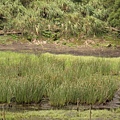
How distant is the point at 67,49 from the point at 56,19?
3.63 meters

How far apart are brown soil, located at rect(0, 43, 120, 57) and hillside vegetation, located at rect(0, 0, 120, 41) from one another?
1.39 m

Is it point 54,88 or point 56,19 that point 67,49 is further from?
point 54,88

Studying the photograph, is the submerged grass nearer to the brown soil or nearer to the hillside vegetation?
the brown soil

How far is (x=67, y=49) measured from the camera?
2875cm

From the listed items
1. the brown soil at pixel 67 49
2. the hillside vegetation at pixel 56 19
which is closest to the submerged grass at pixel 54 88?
the brown soil at pixel 67 49

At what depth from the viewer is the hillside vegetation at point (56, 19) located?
29984mm

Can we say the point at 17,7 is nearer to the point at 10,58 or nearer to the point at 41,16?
the point at 41,16

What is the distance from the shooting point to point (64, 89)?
1220 centimetres

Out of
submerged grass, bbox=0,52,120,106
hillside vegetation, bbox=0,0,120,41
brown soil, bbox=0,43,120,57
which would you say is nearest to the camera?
submerged grass, bbox=0,52,120,106

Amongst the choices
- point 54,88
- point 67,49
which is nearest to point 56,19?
point 67,49

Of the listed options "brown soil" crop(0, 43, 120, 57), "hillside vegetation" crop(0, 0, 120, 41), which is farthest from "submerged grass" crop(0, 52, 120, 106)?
"hillside vegetation" crop(0, 0, 120, 41)

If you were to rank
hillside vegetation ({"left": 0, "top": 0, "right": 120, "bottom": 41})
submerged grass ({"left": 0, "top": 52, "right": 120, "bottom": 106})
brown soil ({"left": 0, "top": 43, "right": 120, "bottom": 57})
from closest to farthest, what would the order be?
submerged grass ({"left": 0, "top": 52, "right": 120, "bottom": 106}), brown soil ({"left": 0, "top": 43, "right": 120, "bottom": 57}), hillside vegetation ({"left": 0, "top": 0, "right": 120, "bottom": 41})

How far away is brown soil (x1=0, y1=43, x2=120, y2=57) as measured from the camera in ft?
90.1

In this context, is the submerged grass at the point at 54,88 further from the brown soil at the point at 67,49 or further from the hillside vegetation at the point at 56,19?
the hillside vegetation at the point at 56,19
